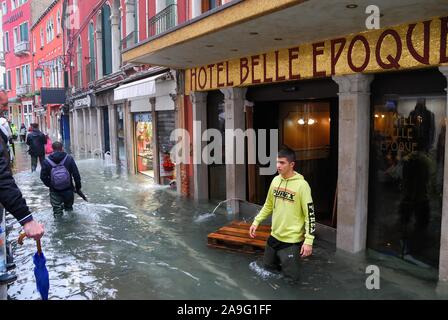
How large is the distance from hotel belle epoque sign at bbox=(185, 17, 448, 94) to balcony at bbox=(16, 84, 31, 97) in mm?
40613

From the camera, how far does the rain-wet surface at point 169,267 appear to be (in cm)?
510

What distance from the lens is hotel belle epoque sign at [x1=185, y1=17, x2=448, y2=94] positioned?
512 centimetres

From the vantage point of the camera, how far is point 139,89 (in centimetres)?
1230

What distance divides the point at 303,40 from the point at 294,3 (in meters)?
2.02

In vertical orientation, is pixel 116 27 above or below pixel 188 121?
above

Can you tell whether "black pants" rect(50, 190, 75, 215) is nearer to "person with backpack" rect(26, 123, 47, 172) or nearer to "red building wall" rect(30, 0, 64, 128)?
"person with backpack" rect(26, 123, 47, 172)

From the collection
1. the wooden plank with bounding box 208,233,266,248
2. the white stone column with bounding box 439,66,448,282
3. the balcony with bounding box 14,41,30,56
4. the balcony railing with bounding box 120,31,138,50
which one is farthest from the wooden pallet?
the balcony with bounding box 14,41,30,56

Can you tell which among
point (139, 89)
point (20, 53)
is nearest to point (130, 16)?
point (139, 89)

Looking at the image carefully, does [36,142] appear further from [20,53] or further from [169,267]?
[20,53]

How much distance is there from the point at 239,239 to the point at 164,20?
7.56 meters

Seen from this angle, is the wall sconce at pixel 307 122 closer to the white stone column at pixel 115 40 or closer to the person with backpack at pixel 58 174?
the person with backpack at pixel 58 174
